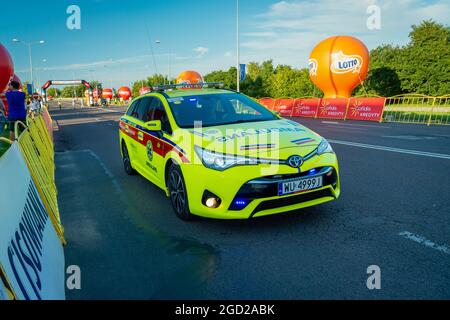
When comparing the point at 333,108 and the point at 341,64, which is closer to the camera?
the point at 333,108

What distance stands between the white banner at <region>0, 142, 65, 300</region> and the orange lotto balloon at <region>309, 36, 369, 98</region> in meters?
25.5

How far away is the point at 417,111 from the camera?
63.6 feet

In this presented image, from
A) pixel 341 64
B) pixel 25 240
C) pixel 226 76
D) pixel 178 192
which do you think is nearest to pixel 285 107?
pixel 341 64


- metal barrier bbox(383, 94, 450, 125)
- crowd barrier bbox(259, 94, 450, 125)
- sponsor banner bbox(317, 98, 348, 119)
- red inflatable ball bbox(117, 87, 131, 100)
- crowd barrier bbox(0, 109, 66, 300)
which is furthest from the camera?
red inflatable ball bbox(117, 87, 131, 100)

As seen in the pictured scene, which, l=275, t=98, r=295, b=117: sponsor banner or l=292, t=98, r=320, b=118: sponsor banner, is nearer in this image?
l=292, t=98, r=320, b=118: sponsor banner

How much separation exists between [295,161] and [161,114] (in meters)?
2.39

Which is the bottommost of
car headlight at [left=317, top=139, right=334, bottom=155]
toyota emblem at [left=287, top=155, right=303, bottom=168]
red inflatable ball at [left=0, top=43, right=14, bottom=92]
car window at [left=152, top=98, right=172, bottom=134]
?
toyota emblem at [left=287, top=155, right=303, bottom=168]

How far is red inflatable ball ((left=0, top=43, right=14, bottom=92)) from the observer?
795 inches

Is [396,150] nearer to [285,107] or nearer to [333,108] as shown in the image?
[333,108]

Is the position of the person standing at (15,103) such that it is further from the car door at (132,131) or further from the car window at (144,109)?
the car window at (144,109)

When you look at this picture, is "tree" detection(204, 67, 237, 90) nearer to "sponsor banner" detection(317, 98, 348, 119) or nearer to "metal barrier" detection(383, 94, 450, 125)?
"sponsor banner" detection(317, 98, 348, 119)

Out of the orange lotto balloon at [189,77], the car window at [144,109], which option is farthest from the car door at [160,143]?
the orange lotto balloon at [189,77]

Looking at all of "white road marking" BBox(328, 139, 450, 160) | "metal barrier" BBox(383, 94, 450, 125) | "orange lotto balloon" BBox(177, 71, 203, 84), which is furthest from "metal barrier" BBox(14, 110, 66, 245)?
"orange lotto balloon" BBox(177, 71, 203, 84)

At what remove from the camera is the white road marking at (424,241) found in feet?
11.6
